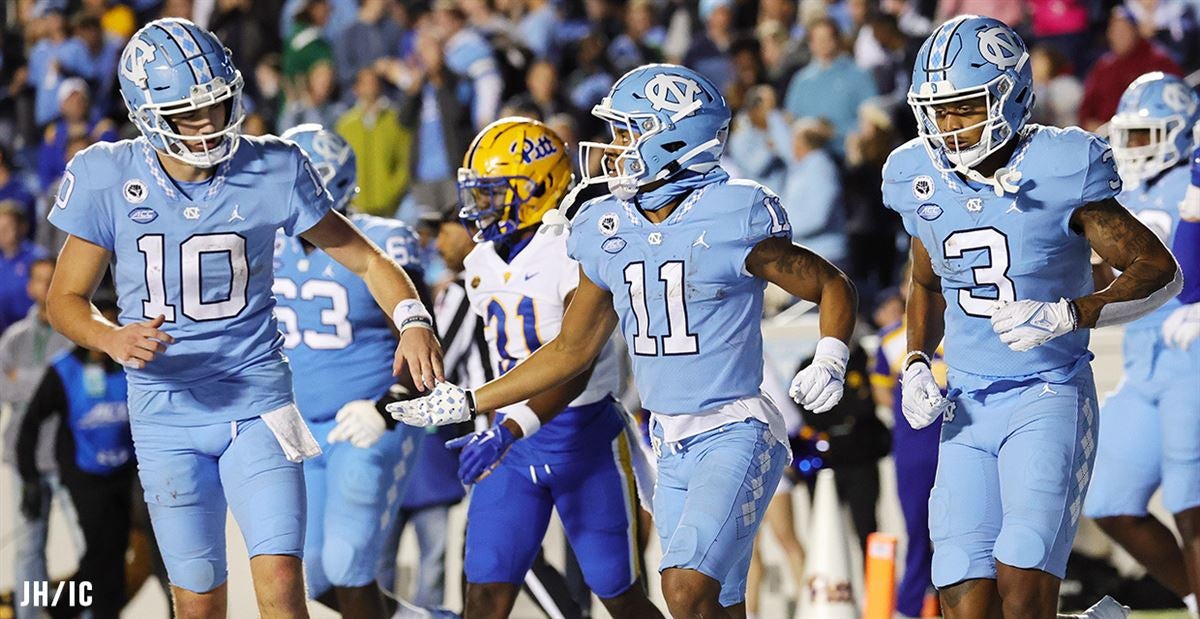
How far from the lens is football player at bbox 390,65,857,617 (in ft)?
14.9

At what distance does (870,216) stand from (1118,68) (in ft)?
5.43

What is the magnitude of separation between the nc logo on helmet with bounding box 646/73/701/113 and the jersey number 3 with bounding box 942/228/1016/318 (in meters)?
0.80

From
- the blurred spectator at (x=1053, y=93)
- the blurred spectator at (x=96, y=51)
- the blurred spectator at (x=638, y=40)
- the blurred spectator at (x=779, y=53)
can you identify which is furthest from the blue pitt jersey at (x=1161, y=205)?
the blurred spectator at (x=96, y=51)

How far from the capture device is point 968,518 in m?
4.54

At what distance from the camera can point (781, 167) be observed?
10016mm

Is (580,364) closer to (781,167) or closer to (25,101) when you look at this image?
(781,167)

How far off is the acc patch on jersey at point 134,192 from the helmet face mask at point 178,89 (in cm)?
11

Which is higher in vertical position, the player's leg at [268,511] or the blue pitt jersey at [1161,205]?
the blue pitt jersey at [1161,205]

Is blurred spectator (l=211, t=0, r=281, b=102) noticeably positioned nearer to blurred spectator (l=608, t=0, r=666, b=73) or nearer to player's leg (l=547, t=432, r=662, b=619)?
blurred spectator (l=608, t=0, r=666, b=73)

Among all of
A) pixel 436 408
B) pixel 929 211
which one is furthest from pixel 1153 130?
pixel 436 408

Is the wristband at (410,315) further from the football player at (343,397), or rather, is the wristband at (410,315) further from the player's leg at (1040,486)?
the player's leg at (1040,486)

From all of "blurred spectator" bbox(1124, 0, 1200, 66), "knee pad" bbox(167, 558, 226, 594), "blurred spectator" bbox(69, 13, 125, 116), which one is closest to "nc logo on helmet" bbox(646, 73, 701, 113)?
"knee pad" bbox(167, 558, 226, 594)

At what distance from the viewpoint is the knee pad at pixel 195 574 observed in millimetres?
4824

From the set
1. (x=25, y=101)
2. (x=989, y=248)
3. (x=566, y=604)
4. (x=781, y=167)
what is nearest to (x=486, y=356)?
(x=566, y=604)
